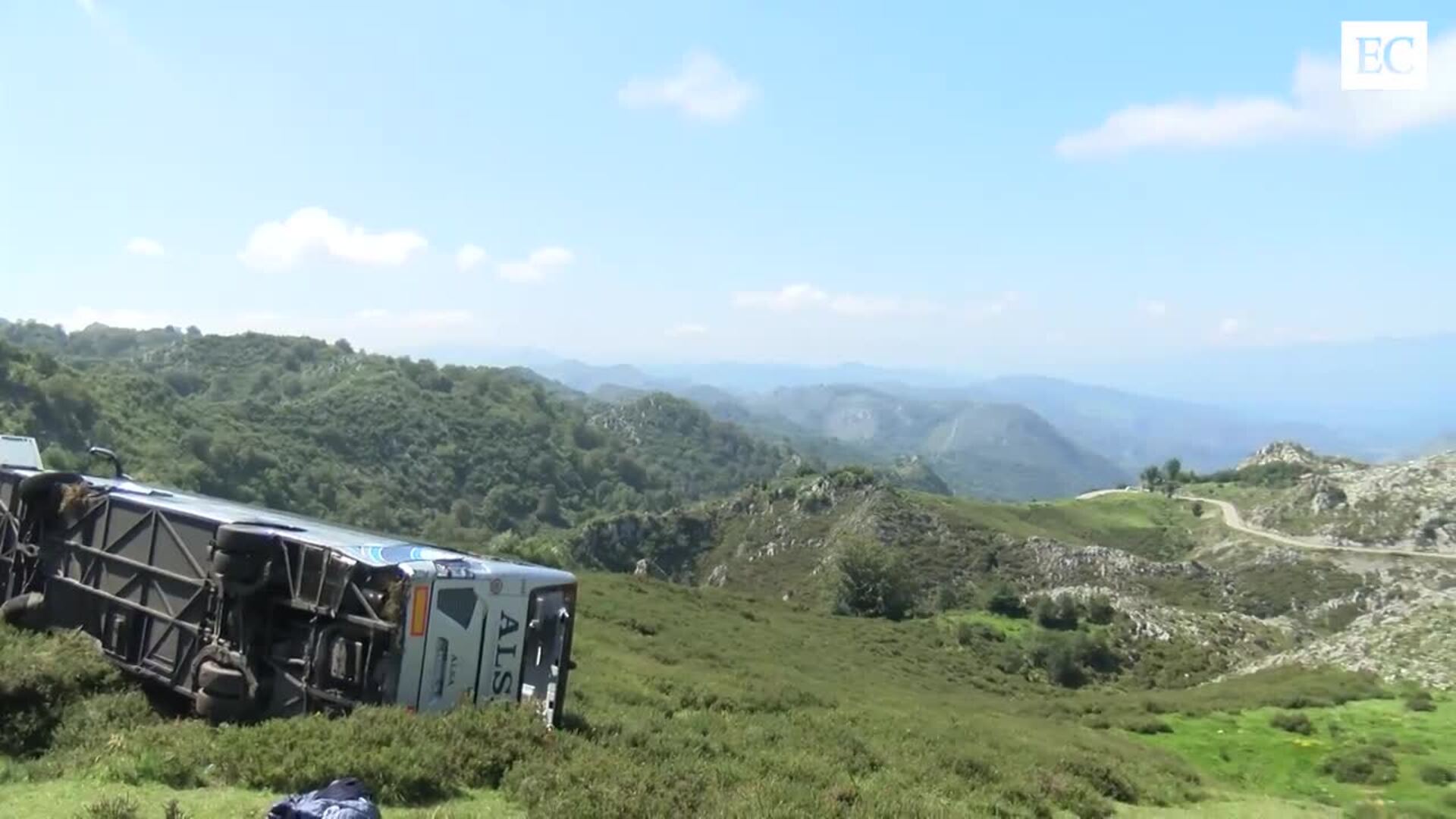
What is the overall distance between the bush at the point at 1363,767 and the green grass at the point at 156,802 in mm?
23141

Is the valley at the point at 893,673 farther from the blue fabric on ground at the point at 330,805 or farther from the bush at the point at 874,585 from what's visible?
the blue fabric on ground at the point at 330,805

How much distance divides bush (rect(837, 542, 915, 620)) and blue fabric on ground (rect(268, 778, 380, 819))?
247 feet

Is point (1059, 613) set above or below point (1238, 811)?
below

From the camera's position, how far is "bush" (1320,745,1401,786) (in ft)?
76.4

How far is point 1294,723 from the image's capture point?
31.3 m

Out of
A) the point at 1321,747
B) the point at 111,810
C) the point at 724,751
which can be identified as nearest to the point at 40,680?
the point at 111,810

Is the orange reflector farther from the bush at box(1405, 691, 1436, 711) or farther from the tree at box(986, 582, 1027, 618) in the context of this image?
the tree at box(986, 582, 1027, 618)

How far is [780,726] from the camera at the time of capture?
1745 centimetres

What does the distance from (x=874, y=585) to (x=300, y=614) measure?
78.6 m

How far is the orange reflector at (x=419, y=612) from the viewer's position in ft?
37.2

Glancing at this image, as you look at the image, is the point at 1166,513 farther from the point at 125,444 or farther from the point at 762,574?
the point at 125,444

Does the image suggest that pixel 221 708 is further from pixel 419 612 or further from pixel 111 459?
pixel 111 459

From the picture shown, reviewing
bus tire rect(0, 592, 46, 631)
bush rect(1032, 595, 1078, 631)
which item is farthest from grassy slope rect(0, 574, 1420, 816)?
bush rect(1032, 595, 1078, 631)

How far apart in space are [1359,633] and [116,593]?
189 ft
